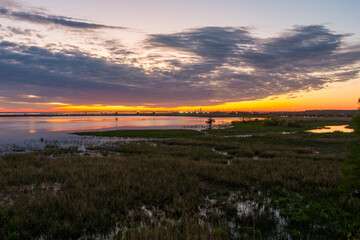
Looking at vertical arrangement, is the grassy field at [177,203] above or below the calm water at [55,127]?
below

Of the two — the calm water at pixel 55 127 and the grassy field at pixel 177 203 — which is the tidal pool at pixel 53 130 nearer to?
the calm water at pixel 55 127

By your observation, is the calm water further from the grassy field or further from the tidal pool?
the grassy field

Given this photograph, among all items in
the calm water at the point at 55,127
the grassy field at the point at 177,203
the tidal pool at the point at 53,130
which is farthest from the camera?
the calm water at the point at 55,127

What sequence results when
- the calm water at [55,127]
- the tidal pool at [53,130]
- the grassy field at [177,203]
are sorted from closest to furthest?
the grassy field at [177,203]
the tidal pool at [53,130]
the calm water at [55,127]

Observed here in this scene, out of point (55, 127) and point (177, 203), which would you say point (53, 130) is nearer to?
point (55, 127)

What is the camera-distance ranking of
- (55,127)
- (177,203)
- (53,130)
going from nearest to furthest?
(177,203) < (53,130) < (55,127)

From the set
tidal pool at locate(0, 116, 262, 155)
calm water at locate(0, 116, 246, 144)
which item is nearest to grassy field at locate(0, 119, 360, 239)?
tidal pool at locate(0, 116, 262, 155)

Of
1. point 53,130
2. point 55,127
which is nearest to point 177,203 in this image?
point 53,130

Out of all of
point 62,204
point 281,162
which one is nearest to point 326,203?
point 281,162

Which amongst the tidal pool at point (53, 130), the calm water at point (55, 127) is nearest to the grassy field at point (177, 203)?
the tidal pool at point (53, 130)

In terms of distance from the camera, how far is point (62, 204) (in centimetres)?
900

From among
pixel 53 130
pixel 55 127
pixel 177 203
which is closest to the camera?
pixel 177 203

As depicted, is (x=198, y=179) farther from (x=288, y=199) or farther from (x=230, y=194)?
(x=288, y=199)

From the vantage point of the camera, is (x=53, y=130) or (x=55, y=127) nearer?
(x=53, y=130)
